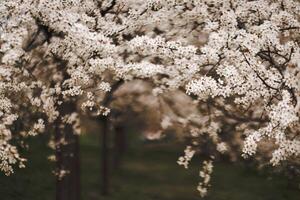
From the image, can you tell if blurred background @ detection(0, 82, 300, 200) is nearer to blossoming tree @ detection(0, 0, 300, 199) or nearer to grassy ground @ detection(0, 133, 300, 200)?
grassy ground @ detection(0, 133, 300, 200)

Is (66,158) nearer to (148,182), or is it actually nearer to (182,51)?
(182,51)

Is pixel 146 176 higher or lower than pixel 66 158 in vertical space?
higher

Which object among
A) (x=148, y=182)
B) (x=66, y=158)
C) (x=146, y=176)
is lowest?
(x=66, y=158)

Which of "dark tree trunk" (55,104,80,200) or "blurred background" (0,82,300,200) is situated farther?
"blurred background" (0,82,300,200)

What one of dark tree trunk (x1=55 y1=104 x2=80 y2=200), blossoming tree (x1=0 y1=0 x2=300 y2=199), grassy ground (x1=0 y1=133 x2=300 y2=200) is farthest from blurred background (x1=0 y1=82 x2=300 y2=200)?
blossoming tree (x1=0 y1=0 x2=300 y2=199)

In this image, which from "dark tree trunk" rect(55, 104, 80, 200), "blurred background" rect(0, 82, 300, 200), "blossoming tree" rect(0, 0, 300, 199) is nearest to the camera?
"blossoming tree" rect(0, 0, 300, 199)

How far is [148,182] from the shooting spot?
1127 inches

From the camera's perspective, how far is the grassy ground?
2127cm

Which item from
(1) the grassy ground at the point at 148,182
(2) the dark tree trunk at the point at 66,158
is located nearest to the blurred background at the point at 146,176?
(1) the grassy ground at the point at 148,182

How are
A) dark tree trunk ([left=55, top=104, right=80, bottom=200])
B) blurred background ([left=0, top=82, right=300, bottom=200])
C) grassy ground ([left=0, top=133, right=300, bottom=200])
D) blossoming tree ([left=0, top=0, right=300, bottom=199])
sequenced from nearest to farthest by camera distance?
blossoming tree ([left=0, top=0, right=300, bottom=199]) → dark tree trunk ([left=55, top=104, right=80, bottom=200]) → blurred background ([left=0, top=82, right=300, bottom=200]) → grassy ground ([left=0, top=133, right=300, bottom=200])

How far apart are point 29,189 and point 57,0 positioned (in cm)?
1234

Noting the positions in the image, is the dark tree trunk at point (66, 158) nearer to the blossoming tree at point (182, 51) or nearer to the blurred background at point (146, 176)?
the blossoming tree at point (182, 51)

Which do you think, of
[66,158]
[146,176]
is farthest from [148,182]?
[66,158]

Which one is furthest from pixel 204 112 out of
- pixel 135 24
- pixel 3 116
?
pixel 3 116
